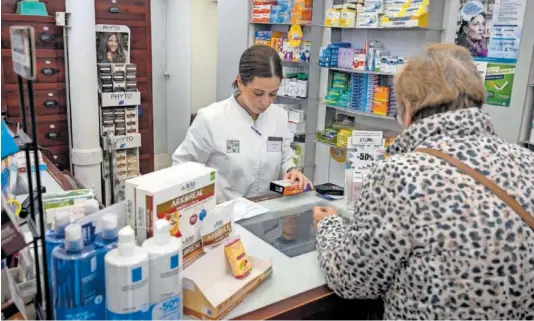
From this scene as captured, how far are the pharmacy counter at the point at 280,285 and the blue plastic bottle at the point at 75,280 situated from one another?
1.25ft

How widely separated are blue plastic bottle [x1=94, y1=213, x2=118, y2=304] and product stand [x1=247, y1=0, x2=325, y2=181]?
3871mm

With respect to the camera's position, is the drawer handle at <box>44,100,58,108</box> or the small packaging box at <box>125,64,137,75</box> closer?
the drawer handle at <box>44,100,58,108</box>

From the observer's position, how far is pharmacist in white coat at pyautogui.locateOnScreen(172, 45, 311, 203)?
239 cm

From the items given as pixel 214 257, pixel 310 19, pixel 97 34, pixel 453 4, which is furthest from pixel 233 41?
pixel 214 257

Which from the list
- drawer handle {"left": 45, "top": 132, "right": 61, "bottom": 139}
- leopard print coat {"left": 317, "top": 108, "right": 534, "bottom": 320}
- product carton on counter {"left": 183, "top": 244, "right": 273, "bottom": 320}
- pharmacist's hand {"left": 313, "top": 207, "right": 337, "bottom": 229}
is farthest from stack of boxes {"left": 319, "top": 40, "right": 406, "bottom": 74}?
product carton on counter {"left": 183, "top": 244, "right": 273, "bottom": 320}

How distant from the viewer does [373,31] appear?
445cm

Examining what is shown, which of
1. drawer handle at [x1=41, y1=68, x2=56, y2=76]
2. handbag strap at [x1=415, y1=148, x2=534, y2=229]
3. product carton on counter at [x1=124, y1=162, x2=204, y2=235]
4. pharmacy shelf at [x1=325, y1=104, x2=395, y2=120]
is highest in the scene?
drawer handle at [x1=41, y1=68, x2=56, y2=76]

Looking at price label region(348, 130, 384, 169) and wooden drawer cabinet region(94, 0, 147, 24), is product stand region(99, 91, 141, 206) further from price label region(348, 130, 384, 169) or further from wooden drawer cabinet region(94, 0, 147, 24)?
price label region(348, 130, 384, 169)

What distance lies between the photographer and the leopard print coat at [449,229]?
117 cm

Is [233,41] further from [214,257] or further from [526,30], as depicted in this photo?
[214,257]

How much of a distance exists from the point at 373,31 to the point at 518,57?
1467 mm

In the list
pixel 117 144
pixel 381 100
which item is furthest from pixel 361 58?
pixel 117 144

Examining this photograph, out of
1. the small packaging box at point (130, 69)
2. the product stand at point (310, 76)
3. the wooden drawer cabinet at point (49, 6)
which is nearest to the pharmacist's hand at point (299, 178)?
the product stand at point (310, 76)

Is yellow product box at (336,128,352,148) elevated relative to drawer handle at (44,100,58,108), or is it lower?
lower
